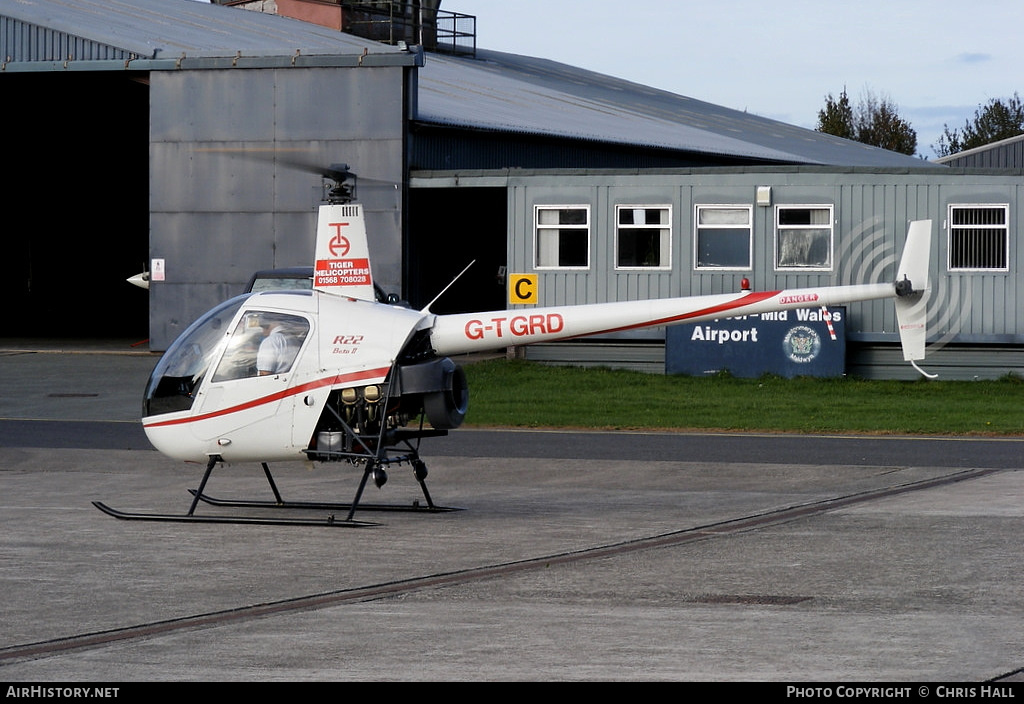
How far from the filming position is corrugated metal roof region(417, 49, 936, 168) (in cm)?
3650

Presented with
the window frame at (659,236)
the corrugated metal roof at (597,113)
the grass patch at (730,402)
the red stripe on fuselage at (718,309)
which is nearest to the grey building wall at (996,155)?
the corrugated metal roof at (597,113)

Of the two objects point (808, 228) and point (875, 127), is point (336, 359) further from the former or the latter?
point (875, 127)

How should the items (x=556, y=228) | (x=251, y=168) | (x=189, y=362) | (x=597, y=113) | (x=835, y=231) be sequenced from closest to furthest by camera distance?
(x=189, y=362) < (x=835, y=231) < (x=556, y=228) < (x=251, y=168) < (x=597, y=113)

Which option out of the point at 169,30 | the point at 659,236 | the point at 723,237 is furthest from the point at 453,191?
the point at 723,237

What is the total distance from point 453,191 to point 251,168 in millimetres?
6146

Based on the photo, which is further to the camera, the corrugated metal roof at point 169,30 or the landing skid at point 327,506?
the corrugated metal roof at point 169,30

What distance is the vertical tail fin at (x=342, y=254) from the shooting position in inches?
504

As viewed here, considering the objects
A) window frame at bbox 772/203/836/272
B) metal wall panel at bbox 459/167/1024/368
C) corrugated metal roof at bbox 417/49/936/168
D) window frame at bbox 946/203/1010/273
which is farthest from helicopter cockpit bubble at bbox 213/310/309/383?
corrugated metal roof at bbox 417/49/936/168

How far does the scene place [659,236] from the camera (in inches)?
1155

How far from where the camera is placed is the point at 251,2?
178 ft

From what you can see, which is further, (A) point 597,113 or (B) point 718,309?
(A) point 597,113

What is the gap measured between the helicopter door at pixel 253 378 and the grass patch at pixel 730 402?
8.84m

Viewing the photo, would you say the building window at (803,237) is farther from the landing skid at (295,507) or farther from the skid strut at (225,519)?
the skid strut at (225,519)

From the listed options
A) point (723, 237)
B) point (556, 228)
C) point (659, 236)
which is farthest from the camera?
point (556, 228)
